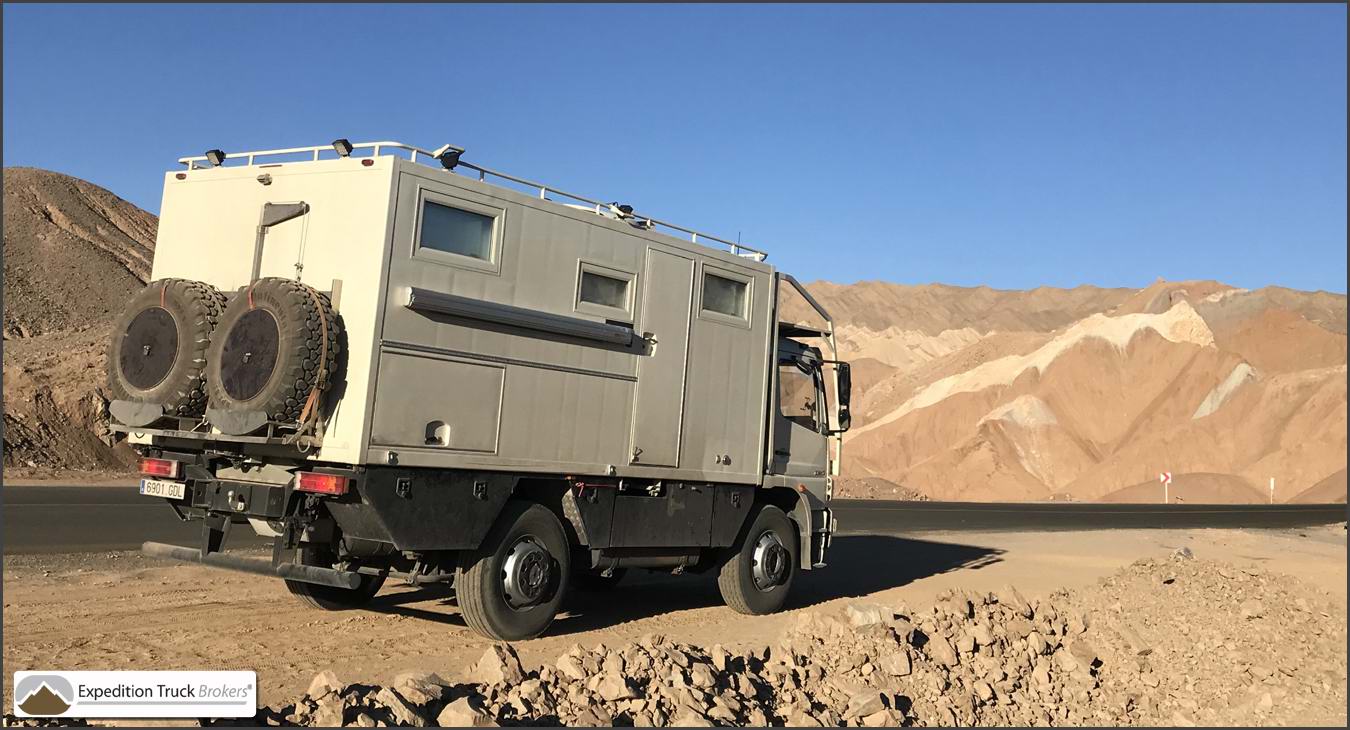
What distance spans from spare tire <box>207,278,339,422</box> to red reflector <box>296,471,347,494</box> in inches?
17.5

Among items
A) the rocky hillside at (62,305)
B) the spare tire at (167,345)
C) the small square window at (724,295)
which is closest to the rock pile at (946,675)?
the spare tire at (167,345)

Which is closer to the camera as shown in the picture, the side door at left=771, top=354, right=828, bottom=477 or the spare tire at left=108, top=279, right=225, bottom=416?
the spare tire at left=108, top=279, right=225, bottom=416

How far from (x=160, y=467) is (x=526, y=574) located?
316cm

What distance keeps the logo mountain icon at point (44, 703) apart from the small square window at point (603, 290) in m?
5.31

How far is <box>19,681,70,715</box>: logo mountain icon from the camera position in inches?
246

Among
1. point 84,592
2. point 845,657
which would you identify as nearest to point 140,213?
point 84,592

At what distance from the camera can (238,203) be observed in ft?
31.5

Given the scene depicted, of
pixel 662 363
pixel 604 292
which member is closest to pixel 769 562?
pixel 662 363

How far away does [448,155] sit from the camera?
363 inches

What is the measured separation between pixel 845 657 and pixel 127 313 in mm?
6649

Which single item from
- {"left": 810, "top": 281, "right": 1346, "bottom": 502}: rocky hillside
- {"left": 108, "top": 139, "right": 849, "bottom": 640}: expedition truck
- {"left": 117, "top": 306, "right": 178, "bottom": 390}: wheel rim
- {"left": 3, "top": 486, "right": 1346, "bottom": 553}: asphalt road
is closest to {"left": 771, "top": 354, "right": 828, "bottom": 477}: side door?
{"left": 108, "top": 139, "right": 849, "bottom": 640}: expedition truck

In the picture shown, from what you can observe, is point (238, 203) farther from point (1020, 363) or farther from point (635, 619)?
point (1020, 363)

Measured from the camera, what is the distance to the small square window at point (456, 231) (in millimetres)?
8977

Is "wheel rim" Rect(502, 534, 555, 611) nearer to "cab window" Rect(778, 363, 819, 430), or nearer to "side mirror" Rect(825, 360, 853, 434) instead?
"cab window" Rect(778, 363, 819, 430)
